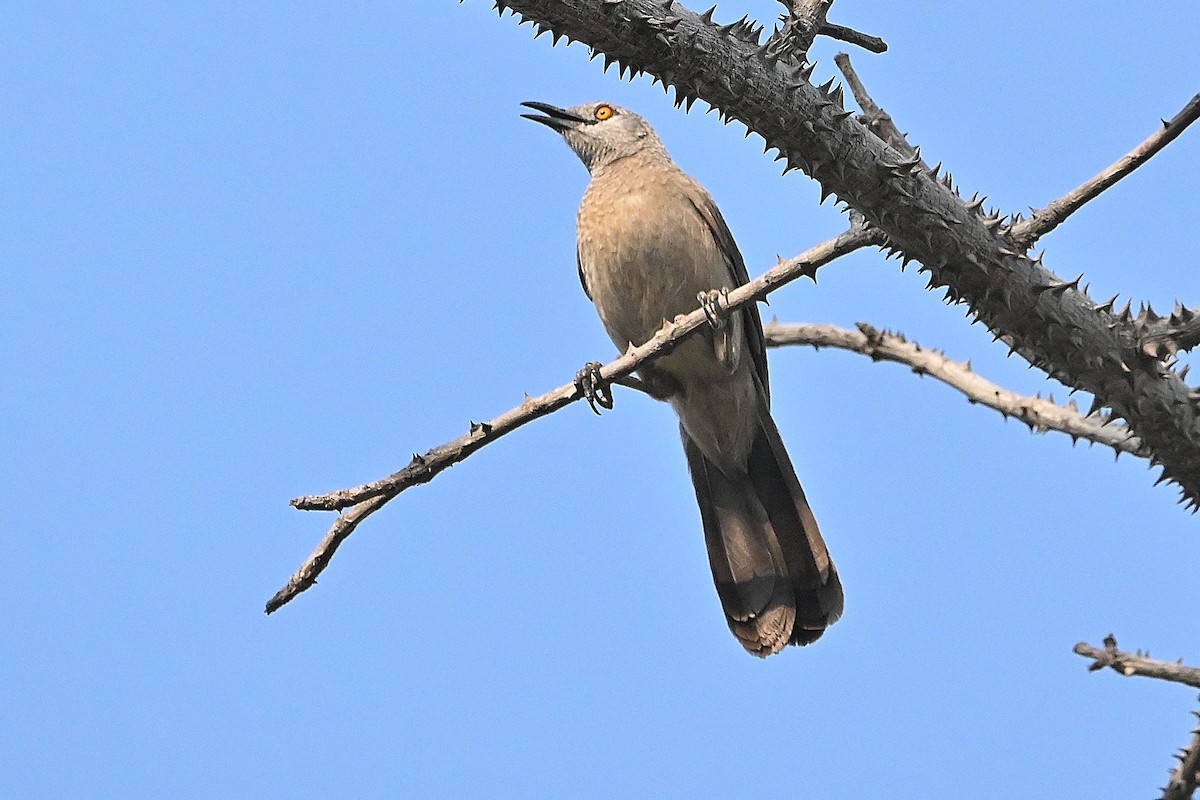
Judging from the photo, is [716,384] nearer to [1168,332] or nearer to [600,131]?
[600,131]

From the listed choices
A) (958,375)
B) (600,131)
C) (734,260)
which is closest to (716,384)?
(734,260)

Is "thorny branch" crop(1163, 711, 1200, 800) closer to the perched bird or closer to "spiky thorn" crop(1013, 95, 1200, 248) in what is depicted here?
"spiky thorn" crop(1013, 95, 1200, 248)

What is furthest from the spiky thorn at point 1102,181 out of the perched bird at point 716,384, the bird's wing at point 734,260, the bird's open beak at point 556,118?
the bird's open beak at point 556,118

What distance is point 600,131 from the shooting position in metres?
7.97

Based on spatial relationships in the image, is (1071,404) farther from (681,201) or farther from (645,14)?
(645,14)

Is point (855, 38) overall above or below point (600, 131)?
below

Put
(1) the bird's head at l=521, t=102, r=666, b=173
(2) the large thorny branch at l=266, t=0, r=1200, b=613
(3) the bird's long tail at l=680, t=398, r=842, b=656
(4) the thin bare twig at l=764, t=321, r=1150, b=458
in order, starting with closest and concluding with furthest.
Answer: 1. (2) the large thorny branch at l=266, t=0, r=1200, b=613
2. (4) the thin bare twig at l=764, t=321, r=1150, b=458
3. (3) the bird's long tail at l=680, t=398, r=842, b=656
4. (1) the bird's head at l=521, t=102, r=666, b=173

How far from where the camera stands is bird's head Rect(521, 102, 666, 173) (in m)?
7.80

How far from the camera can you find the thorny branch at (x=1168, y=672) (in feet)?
11.5

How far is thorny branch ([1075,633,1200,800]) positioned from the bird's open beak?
5.53m

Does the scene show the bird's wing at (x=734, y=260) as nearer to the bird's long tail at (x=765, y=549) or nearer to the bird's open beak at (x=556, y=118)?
the bird's long tail at (x=765, y=549)

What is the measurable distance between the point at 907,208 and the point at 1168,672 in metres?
1.58

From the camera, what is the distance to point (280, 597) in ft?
14.4

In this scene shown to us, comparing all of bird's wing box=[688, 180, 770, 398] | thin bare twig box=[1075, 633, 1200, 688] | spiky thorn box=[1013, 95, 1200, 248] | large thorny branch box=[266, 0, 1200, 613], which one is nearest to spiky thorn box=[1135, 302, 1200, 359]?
large thorny branch box=[266, 0, 1200, 613]
